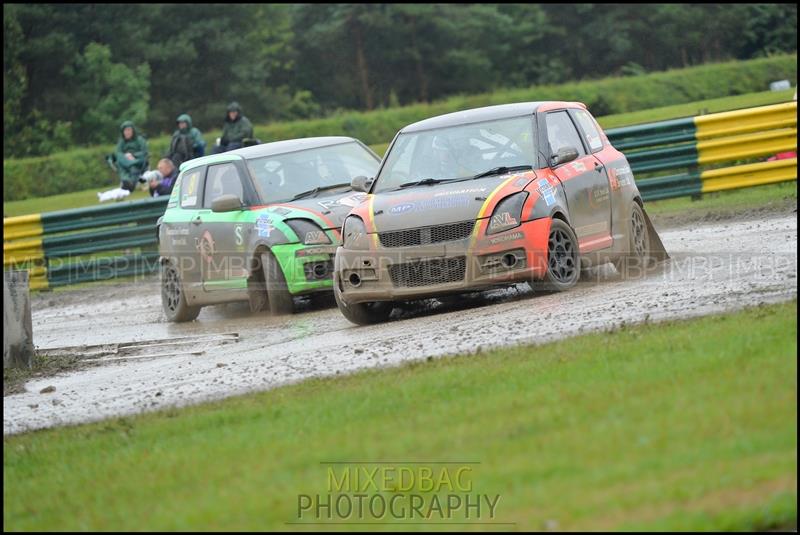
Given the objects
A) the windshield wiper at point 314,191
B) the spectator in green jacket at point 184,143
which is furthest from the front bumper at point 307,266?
the spectator in green jacket at point 184,143

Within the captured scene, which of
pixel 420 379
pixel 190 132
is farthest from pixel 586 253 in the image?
pixel 190 132

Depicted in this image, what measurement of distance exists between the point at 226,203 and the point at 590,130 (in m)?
3.90

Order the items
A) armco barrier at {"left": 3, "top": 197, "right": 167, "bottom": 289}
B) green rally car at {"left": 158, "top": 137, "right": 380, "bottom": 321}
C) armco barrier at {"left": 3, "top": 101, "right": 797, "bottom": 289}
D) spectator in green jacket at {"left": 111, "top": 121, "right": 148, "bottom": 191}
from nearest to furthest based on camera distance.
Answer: green rally car at {"left": 158, "top": 137, "right": 380, "bottom": 321} < armco barrier at {"left": 3, "top": 101, "right": 797, "bottom": 289} < armco barrier at {"left": 3, "top": 197, "right": 167, "bottom": 289} < spectator in green jacket at {"left": 111, "top": 121, "right": 148, "bottom": 191}

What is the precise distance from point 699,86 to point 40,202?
20450 mm

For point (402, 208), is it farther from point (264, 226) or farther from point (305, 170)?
point (305, 170)

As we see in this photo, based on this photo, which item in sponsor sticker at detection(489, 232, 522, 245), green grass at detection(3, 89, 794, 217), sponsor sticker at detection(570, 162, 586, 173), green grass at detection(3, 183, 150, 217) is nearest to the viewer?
sponsor sticker at detection(489, 232, 522, 245)

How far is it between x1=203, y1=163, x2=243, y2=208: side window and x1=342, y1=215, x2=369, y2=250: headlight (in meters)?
3.02

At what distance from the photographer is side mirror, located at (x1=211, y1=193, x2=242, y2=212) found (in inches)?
580

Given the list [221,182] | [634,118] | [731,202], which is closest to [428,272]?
[221,182]

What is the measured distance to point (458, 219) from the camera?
38.7 feet

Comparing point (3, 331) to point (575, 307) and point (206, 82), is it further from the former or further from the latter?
point (206, 82)

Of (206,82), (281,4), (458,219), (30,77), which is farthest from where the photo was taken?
(281,4)

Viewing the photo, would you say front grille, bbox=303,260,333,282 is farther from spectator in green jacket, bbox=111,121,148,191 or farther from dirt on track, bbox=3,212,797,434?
spectator in green jacket, bbox=111,121,148,191

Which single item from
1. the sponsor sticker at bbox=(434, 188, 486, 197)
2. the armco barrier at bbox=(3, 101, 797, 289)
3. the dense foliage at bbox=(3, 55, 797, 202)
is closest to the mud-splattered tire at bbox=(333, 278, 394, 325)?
the sponsor sticker at bbox=(434, 188, 486, 197)
